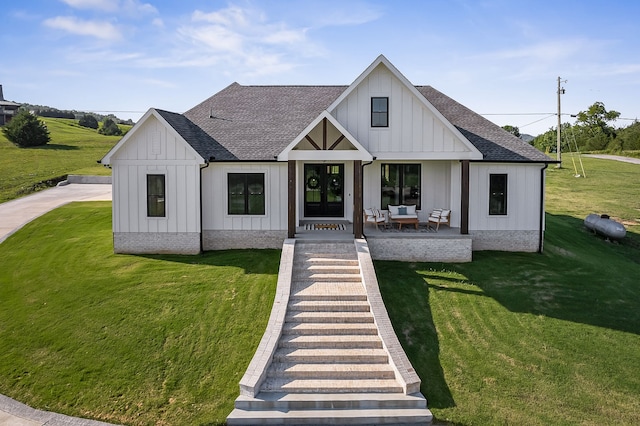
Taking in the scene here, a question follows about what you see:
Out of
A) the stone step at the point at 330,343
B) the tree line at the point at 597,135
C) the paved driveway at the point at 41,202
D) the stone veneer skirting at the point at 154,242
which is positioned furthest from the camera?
the tree line at the point at 597,135

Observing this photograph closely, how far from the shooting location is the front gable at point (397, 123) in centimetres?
1614

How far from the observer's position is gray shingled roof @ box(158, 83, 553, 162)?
17.1 m

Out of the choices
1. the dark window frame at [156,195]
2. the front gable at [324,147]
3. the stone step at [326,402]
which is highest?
the front gable at [324,147]

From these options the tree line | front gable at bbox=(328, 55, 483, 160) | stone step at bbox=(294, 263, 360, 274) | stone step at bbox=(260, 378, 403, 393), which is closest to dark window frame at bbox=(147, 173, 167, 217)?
stone step at bbox=(294, 263, 360, 274)

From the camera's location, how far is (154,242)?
54.0 ft

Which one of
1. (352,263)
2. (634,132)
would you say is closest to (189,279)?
(352,263)

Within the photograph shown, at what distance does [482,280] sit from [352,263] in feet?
13.5

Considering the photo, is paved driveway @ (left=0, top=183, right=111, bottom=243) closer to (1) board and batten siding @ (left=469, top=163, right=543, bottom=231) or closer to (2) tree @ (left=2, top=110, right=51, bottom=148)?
(1) board and batten siding @ (left=469, top=163, right=543, bottom=231)

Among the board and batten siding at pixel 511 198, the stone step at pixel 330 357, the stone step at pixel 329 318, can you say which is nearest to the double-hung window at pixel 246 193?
the stone step at pixel 329 318

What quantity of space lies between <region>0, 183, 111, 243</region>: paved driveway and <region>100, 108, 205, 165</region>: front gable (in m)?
7.38

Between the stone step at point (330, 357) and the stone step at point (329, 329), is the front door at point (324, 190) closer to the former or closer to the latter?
the stone step at point (329, 329)

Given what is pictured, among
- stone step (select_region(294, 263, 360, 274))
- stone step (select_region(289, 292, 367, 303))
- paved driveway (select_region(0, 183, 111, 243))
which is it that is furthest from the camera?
paved driveway (select_region(0, 183, 111, 243))

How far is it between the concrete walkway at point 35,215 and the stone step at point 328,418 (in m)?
2.68

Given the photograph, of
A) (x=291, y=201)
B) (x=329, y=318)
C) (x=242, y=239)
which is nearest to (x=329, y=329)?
(x=329, y=318)
